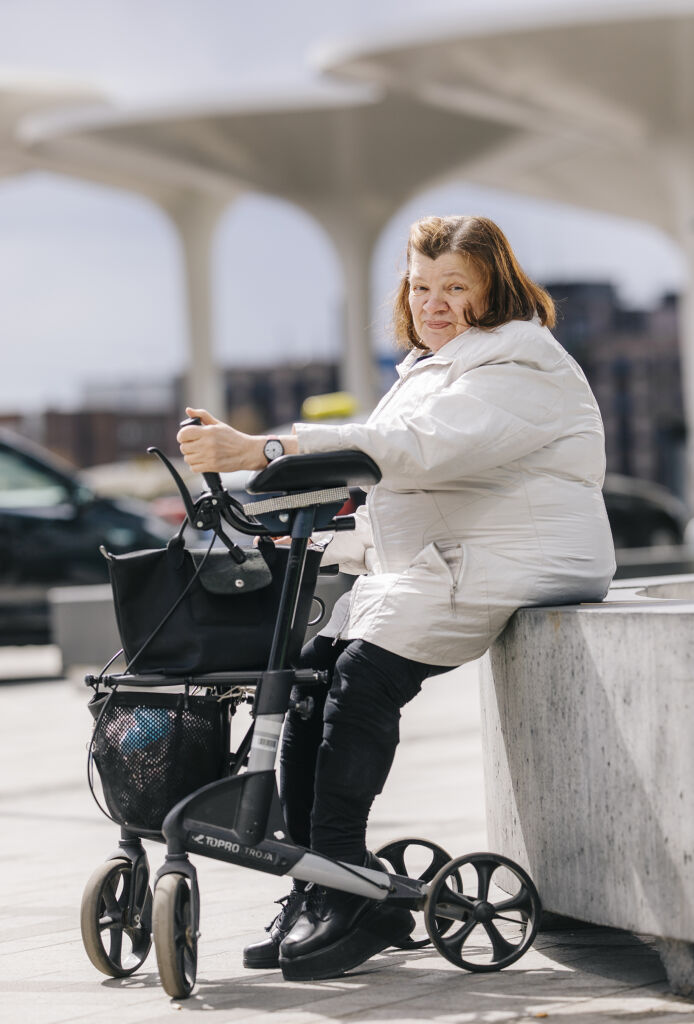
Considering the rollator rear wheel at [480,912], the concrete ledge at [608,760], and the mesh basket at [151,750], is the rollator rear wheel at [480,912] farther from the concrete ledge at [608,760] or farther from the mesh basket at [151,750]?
the mesh basket at [151,750]

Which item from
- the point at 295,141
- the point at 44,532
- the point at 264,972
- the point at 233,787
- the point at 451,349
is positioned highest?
the point at 295,141

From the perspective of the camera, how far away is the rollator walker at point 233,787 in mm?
3572

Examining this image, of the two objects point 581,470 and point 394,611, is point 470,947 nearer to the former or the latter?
point 394,611

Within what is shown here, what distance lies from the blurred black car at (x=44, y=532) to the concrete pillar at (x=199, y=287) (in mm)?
31325

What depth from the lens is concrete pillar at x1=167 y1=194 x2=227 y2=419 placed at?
44.6 meters

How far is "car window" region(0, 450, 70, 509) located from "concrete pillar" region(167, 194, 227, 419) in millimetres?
31537

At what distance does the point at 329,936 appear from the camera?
3.77 meters

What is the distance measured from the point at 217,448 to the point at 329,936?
110 centimetres

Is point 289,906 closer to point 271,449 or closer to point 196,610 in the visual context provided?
point 196,610

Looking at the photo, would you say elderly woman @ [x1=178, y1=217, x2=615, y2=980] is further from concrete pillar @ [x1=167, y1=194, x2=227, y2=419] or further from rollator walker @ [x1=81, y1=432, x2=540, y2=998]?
concrete pillar @ [x1=167, y1=194, x2=227, y2=419]

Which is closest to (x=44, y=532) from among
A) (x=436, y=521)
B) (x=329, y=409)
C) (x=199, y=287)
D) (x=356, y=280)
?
→ (x=329, y=409)

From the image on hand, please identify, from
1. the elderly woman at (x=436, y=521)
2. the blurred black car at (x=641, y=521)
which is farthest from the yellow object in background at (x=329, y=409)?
the elderly woman at (x=436, y=521)

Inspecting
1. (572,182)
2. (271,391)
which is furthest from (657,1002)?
(271,391)

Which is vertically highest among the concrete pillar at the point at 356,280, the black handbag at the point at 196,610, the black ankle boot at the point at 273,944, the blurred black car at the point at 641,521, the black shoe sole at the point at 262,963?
the concrete pillar at the point at 356,280
